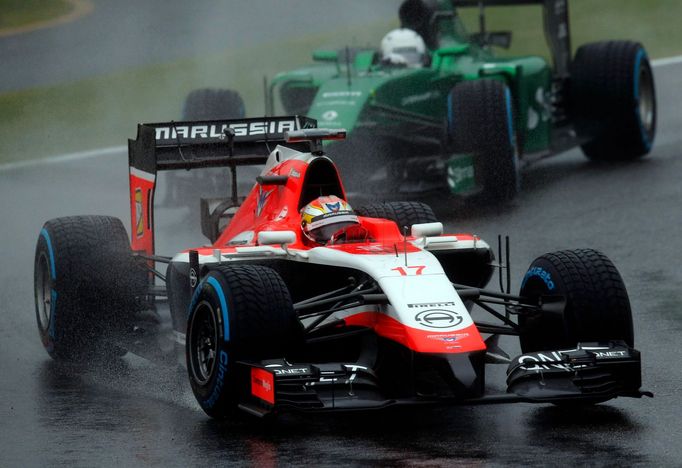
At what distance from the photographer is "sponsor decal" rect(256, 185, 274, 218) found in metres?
10.8

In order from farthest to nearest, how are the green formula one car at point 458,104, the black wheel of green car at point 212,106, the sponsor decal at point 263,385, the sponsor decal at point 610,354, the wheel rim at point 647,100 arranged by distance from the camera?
1. the wheel rim at point 647,100
2. the black wheel of green car at point 212,106
3. the green formula one car at point 458,104
4. the sponsor decal at point 610,354
5. the sponsor decal at point 263,385

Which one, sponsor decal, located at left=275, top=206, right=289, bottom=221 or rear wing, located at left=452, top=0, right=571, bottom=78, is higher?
rear wing, located at left=452, top=0, right=571, bottom=78

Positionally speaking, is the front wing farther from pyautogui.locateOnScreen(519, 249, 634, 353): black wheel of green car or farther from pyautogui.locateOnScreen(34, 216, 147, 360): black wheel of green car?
pyautogui.locateOnScreen(34, 216, 147, 360): black wheel of green car

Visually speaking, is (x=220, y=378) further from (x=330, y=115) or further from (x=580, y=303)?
(x=330, y=115)

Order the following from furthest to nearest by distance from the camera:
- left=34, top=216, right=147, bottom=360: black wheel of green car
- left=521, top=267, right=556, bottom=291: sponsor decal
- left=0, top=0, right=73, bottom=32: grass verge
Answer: left=0, top=0, right=73, bottom=32: grass verge → left=34, top=216, right=147, bottom=360: black wheel of green car → left=521, top=267, right=556, bottom=291: sponsor decal

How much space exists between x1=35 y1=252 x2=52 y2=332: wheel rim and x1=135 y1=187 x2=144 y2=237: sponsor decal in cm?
76

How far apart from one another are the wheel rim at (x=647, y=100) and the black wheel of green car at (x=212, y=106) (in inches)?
205

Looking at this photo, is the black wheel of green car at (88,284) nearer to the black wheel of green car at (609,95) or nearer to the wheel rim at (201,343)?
the wheel rim at (201,343)

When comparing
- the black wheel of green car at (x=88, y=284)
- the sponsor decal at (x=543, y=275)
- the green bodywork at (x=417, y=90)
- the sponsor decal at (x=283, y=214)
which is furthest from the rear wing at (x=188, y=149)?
the green bodywork at (x=417, y=90)

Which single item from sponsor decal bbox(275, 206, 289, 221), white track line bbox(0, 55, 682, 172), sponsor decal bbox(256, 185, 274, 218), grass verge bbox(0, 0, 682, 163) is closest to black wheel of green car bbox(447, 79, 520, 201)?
grass verge bbox(0, 0, 682, 163)

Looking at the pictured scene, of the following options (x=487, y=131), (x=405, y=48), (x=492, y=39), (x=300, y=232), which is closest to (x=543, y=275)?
(x=300, y=232)

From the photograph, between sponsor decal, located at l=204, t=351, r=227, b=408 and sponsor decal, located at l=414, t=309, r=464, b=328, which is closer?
sponsor decal, located at l=414, t=309, r=464, b=328

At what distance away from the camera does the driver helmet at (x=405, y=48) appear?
17984mm

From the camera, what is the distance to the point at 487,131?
16438 millimetres
